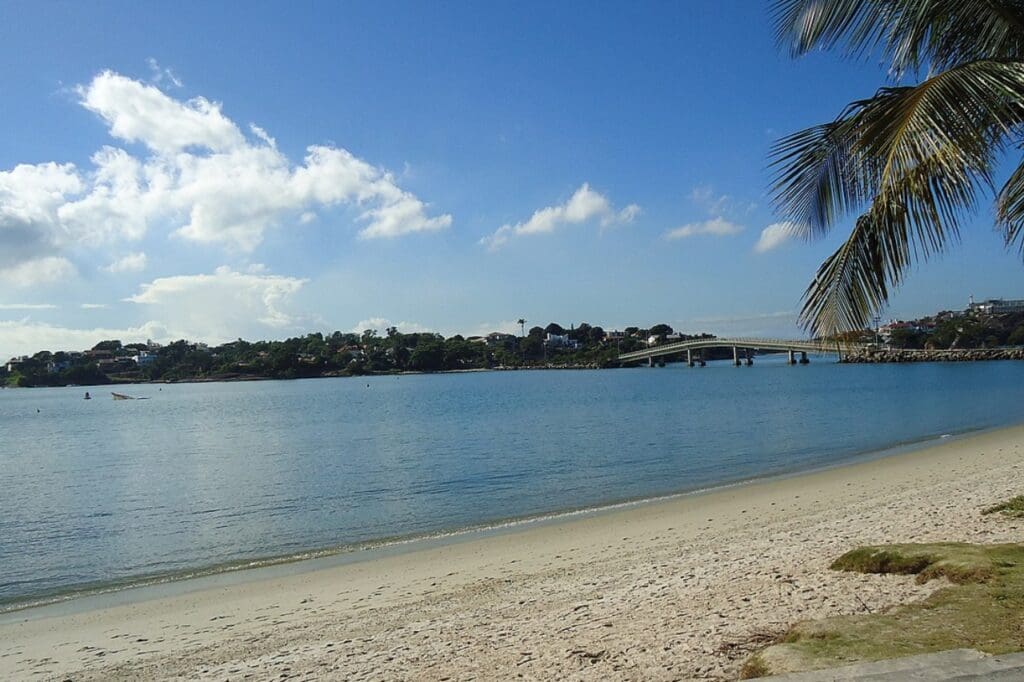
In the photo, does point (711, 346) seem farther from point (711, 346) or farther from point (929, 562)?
point (929, 562)

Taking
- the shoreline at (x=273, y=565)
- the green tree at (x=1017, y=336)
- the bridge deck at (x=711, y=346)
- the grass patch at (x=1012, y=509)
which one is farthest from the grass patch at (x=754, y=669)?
the green tree at (x=1017, y=336)

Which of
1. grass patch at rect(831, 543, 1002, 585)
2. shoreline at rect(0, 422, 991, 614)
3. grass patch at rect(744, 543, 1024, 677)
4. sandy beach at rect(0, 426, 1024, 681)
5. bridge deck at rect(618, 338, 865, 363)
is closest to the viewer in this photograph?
grass patch at rect(744, 543, 1024, 677)

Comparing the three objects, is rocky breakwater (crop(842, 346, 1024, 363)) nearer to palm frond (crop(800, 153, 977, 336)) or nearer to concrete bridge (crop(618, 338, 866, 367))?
concrete bridge (crop(618, 338, 866, 367))

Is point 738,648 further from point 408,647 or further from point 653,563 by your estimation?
point 653,563

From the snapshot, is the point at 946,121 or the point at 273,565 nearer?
the point at 946,121

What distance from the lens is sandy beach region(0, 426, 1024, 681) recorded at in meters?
6.74

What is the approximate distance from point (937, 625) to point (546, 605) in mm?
4743

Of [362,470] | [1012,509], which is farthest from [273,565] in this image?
[362,470]

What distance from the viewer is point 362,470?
28.6 meters

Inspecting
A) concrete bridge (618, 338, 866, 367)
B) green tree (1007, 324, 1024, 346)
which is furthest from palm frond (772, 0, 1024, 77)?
green tree (1007, 324, 1024, 346)

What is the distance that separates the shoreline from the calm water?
0.27 metres

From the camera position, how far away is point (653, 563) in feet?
36.6

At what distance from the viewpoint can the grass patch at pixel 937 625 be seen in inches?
189

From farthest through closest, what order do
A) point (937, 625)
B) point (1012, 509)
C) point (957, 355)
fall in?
1. point (957, 355)
2. point (1012, 509)
3. point (937, 625)
